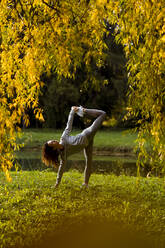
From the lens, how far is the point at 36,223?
4.29 metres

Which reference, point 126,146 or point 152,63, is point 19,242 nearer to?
point 152,63

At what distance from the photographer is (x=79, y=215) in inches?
181

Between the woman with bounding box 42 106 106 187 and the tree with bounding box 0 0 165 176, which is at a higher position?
the tree with bounding box 0 0 165 176

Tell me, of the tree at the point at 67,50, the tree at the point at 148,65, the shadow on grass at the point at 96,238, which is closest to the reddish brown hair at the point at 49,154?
the tree at the point at 67,50

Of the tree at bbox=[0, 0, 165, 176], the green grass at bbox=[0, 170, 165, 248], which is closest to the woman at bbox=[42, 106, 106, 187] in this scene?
the green grass at bbox=[0, 170, 165, 248]

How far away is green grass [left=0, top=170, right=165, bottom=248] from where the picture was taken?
3889mm

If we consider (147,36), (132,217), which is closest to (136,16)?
(147,36)

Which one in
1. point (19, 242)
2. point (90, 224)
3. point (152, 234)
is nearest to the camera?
point (19, 242)

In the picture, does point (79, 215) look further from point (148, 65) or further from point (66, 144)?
point (148, 65)

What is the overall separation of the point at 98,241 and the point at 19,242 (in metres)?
0.91

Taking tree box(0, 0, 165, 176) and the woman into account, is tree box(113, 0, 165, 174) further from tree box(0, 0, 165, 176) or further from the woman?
the woman

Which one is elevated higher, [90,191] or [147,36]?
[147,36]

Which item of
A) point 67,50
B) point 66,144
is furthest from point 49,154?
point 67,50

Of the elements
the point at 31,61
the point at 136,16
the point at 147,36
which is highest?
the point at 136,16
